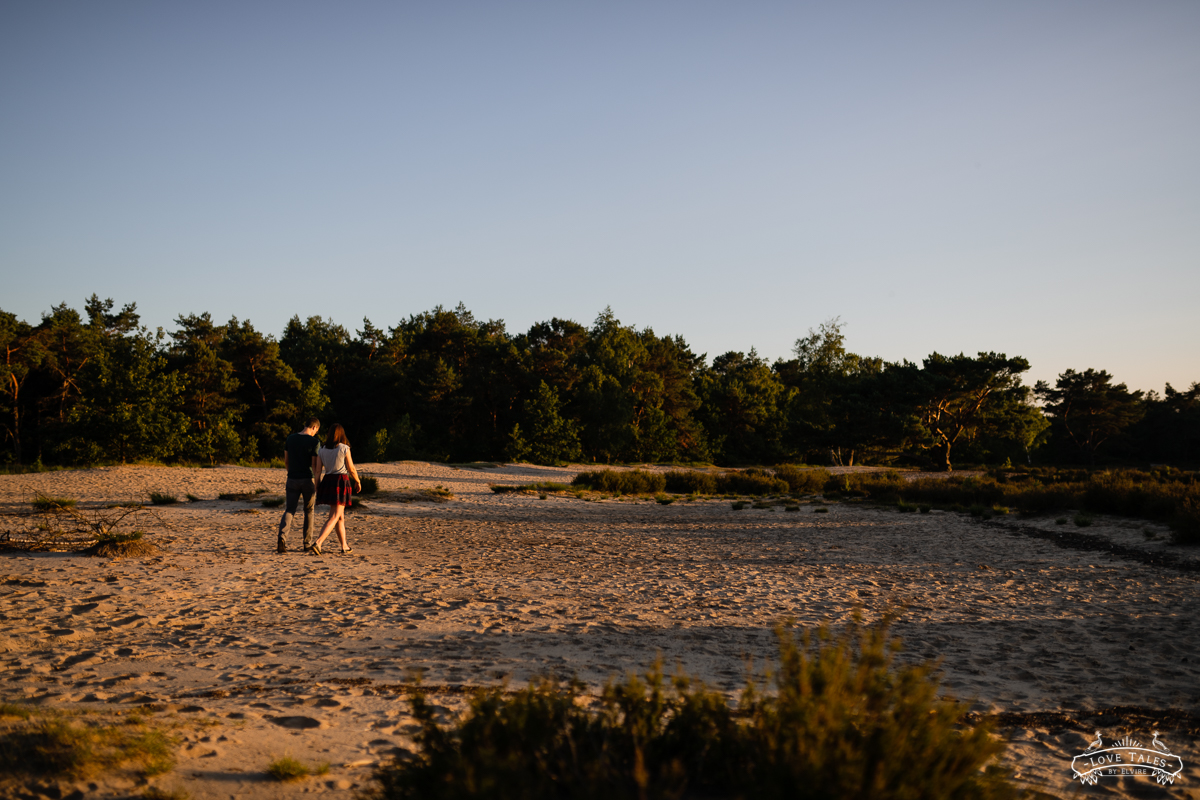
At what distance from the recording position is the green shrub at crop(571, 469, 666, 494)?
27.4 metres

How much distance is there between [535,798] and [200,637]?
4705 millimetres

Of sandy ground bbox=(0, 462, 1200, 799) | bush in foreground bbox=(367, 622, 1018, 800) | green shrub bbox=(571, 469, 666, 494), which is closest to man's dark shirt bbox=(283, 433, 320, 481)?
sandy ground bbox=(0, 462, 1200, 799)

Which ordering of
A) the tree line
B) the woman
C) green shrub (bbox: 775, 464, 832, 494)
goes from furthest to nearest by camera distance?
the tree line < green shrub (bbox: 775, 464, 832, 494) < the woman

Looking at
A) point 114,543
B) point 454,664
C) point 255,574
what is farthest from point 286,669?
point 114,543

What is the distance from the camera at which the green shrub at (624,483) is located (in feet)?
89.8

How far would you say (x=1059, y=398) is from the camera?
2404 inches

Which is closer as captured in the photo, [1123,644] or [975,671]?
[975,671]

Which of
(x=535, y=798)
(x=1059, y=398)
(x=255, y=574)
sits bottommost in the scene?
(x=255, y=574)

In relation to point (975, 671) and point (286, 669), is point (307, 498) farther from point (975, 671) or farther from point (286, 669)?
point (975, 671)

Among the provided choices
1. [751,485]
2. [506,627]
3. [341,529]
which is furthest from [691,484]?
[506,627]

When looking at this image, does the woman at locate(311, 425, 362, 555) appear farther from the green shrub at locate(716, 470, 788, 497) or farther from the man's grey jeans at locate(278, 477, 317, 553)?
the green shrub at locate(716, 470, 788, 497)

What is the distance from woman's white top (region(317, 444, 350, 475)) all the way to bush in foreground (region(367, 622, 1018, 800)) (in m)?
7.82

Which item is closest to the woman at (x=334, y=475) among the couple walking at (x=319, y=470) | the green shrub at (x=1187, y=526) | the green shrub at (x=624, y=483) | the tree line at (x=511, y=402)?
the couple walking at (x=319, y=470)

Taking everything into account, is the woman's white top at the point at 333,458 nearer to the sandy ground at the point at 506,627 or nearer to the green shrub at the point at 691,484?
the sandy ground at the point at 506,627
